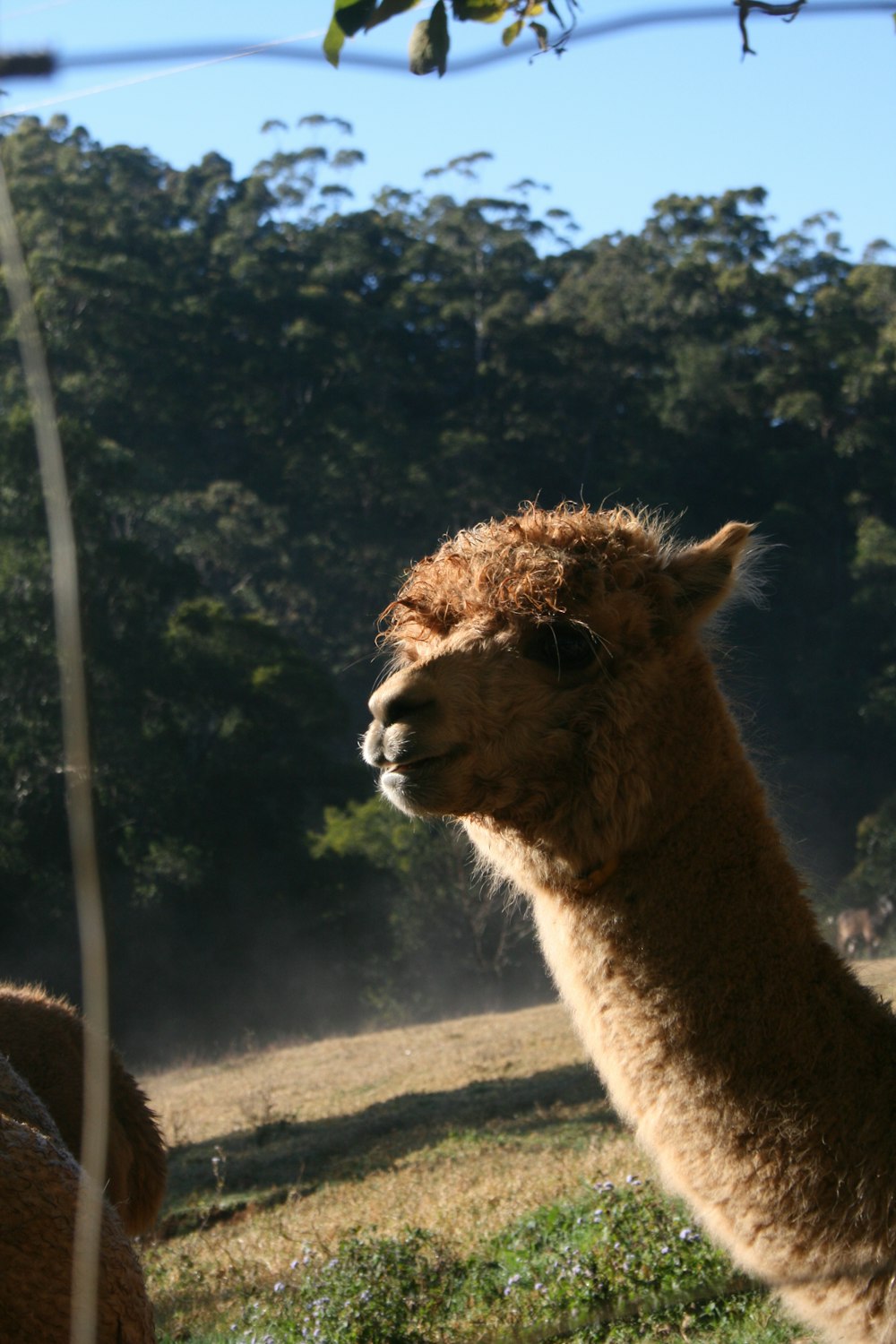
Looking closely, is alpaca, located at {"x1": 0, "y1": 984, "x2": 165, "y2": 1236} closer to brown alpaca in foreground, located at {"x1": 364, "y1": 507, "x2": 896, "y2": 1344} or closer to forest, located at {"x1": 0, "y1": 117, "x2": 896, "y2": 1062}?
brown alpaca in foreground, located at {"x1": 364, "y1": 507, "x2": 896, "y2": 1344}

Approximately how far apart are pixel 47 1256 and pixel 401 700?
1450mm

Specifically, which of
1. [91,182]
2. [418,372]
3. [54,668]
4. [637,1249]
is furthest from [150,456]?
[637,1249]

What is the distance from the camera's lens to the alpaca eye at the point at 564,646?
3406 millimetres

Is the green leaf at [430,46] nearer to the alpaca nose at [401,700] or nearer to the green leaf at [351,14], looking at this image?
the green leaf at [351,14]

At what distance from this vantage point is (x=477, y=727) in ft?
10.7

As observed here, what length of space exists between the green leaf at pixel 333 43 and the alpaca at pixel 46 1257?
2332 mm

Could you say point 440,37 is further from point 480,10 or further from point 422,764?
point 422,764

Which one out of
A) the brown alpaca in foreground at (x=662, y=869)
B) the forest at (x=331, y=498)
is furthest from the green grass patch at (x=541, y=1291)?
the forest at (x=331, y=498)

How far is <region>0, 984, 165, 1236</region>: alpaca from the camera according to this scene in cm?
529

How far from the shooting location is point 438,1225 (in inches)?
259

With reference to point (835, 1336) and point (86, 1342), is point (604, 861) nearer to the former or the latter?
point (835, 1336)

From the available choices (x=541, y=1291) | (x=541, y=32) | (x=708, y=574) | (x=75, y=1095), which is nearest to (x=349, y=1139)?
(x=75, y=1095)

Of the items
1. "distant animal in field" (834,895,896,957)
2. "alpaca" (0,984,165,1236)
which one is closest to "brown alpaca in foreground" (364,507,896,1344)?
"alpaca" (0,984,165,1236)

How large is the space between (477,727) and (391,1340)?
2.84 metres
